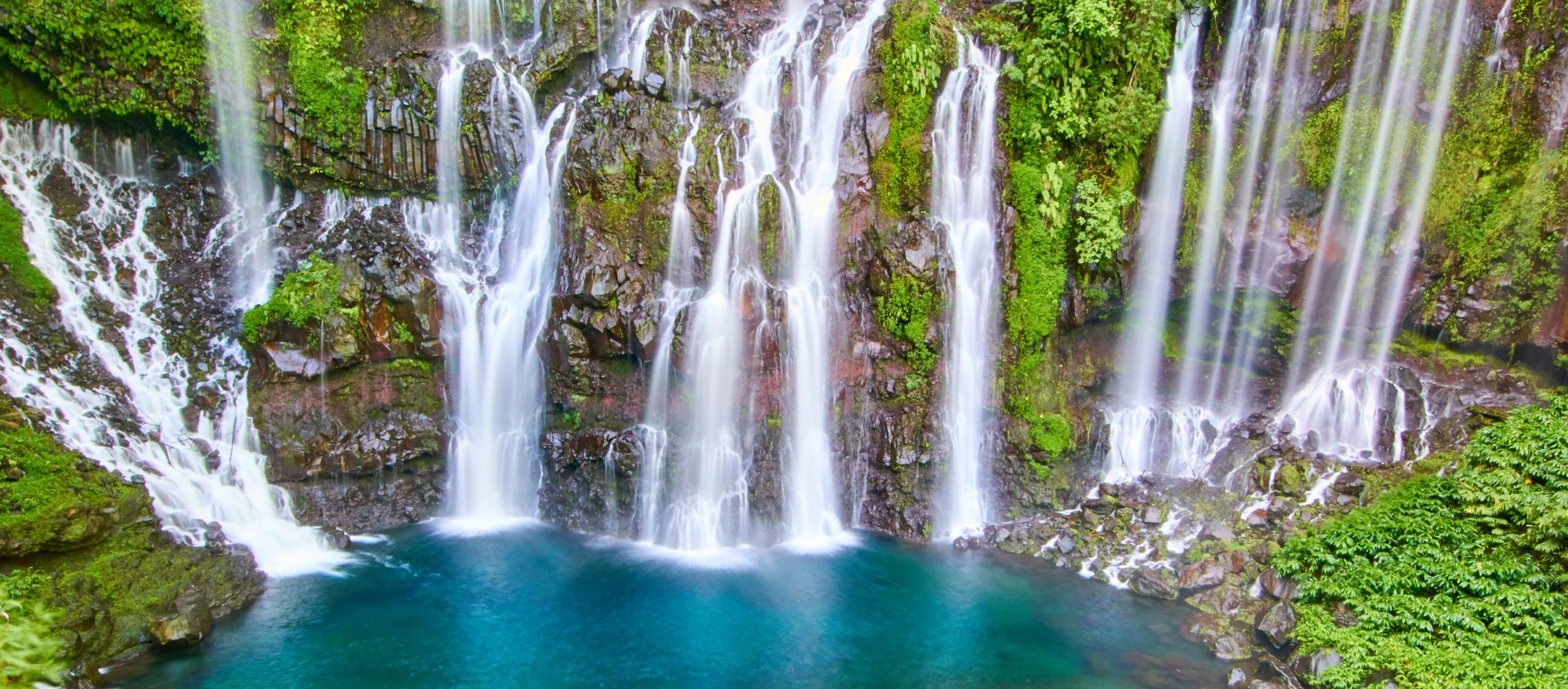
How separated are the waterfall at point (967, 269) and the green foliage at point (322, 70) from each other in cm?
1222

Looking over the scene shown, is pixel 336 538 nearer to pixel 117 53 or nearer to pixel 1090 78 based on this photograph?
pixel 117 53

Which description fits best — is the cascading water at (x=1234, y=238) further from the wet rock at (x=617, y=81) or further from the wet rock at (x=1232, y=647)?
the wet rock at (x=617, y=81)

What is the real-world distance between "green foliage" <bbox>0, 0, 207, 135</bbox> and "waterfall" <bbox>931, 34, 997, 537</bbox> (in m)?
15.0

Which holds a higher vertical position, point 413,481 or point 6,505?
point 6,505

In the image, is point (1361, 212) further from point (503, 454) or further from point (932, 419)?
point (503, 454)

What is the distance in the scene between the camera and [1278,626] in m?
11.4

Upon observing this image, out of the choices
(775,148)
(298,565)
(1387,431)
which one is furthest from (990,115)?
(298,565)

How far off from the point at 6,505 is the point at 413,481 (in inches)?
250

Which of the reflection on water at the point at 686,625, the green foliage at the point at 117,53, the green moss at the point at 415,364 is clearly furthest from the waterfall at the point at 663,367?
the green foliage at the point at 117,53

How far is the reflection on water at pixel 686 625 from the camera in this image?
11.1m

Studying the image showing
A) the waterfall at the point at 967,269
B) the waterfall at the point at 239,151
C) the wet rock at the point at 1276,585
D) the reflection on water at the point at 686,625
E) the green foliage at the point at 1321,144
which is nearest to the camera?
the reflection on water at the point at 686,625

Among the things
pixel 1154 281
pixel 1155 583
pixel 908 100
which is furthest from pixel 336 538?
pixel 1154 281

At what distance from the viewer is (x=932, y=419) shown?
51.5 feet

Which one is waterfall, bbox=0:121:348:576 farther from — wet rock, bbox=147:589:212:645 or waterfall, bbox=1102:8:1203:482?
waterfall, bbox=1102:8:1203:482
